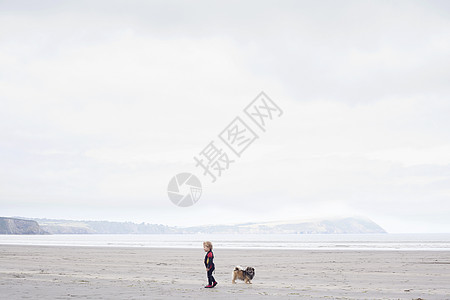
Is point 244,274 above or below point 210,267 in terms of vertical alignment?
below

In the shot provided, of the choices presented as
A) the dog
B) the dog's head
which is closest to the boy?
the dog

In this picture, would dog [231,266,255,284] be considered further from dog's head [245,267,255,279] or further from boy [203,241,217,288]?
boy [203,241,217,288]

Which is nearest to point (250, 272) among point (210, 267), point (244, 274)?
point (244, 274)

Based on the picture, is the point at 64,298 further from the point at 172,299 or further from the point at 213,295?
the point at 213,295

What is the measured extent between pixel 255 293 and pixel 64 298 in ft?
18.0

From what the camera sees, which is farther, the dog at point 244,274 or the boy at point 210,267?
the dog at point 244,274

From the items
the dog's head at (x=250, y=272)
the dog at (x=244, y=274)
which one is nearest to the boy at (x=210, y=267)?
the dog at (x=244, y=274)

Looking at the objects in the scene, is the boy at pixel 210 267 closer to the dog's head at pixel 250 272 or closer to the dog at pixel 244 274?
the dog at pixel 244 274

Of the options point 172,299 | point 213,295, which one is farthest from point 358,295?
point 172,299

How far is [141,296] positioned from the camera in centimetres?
1257

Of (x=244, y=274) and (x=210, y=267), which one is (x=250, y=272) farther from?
(x=210, y=267)

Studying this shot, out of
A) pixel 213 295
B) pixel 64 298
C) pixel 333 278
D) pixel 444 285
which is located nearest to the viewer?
pixel 64 298

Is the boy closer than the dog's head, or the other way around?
the boy

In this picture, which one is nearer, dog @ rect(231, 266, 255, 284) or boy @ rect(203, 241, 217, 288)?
boy @ rect(203, 241, 217, 288)
